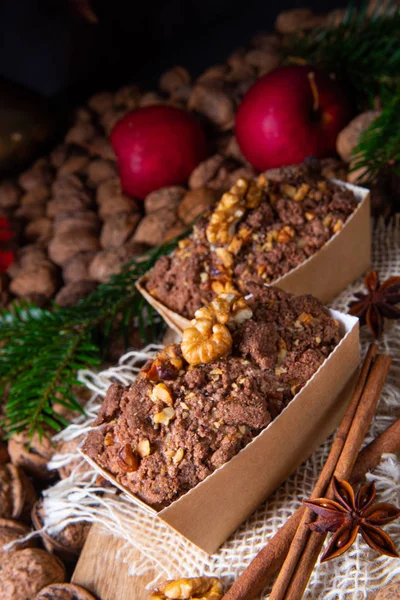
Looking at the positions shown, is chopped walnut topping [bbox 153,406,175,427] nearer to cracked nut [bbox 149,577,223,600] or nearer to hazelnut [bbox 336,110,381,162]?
cracked nut [bbox 149,577,223,600]

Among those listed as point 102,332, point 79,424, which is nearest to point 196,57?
point 102,332

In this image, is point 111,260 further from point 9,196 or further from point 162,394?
point 162,394

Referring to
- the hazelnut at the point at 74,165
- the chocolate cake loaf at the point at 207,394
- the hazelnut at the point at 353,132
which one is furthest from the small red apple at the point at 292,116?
the chocolate cake loaf at the point at 207,394

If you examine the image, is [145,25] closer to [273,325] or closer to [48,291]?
[48,291]

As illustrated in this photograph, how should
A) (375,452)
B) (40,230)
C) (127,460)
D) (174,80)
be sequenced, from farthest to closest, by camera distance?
(174,80), (40,230), (375,452), (127,460)

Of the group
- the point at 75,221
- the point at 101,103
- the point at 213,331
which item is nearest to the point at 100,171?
the point at 75,221
